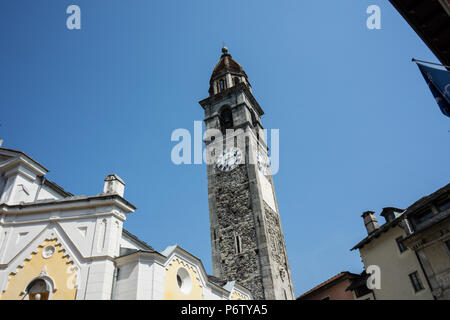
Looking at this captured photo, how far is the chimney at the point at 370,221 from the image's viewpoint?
1000 inches

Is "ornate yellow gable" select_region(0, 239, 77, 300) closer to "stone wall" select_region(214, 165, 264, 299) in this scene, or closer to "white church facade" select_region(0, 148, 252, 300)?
"white church facade" select_region(0, 148, 252, 300)

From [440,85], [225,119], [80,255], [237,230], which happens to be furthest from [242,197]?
[440,85]

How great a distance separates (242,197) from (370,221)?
9.87m

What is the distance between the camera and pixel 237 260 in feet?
82.5

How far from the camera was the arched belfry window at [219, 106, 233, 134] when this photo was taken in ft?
109

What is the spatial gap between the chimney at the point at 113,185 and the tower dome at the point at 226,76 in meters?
24.5

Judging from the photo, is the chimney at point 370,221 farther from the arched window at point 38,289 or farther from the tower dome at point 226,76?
the arched window at point 38,289

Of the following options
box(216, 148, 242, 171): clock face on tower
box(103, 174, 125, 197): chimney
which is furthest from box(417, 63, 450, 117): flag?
box(216, 148, 242, 171): clock face on tower

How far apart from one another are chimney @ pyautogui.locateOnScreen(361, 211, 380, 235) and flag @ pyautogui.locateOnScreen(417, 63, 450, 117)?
16421 millimetres

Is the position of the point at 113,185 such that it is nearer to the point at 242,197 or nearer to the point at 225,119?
the point at 242,197

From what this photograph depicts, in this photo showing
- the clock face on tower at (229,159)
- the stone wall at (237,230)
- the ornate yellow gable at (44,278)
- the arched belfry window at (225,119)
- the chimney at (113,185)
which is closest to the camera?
the ornate yellow gable at (44,278)

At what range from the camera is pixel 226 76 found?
36812 millimetres

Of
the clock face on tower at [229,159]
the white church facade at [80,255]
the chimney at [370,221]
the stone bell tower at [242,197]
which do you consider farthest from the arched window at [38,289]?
the chimney at [370,221]
